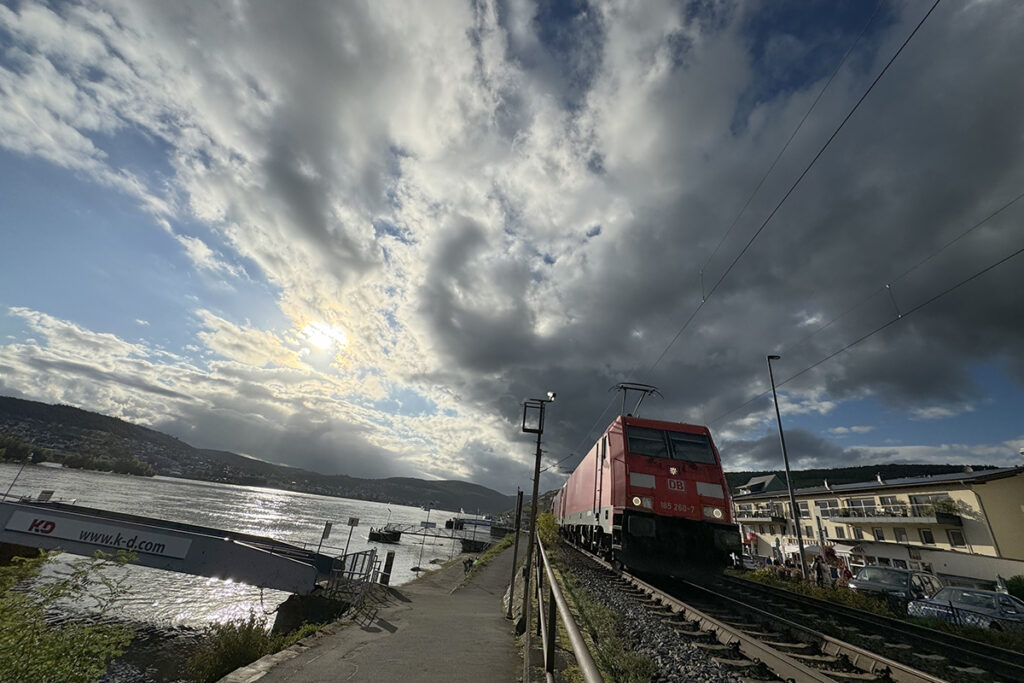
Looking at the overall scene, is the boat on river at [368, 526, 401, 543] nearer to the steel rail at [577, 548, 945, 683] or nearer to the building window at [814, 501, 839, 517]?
the building window at [814, 501, 839, 517]

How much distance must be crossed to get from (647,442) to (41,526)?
829 inches

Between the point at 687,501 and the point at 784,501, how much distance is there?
41.9 meters

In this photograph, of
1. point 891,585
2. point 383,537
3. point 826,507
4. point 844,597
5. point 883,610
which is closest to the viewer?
point 883,610

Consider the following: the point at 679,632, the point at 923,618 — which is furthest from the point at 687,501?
the point at 923,618

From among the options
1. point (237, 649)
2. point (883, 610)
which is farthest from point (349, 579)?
point (883, 610)

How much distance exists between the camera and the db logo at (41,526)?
1504cm

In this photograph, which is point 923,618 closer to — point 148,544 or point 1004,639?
point 1004,639

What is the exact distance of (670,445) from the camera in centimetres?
1121

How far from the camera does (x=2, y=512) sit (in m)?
15.0

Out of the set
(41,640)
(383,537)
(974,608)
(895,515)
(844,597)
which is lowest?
(383,537)

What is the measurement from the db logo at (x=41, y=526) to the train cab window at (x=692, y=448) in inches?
842

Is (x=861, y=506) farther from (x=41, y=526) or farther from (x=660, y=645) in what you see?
(x=41, y=526)

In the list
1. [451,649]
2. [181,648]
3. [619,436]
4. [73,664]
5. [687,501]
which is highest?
[619,436]

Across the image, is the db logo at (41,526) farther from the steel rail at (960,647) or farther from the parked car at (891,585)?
the parked car at (891,585)
